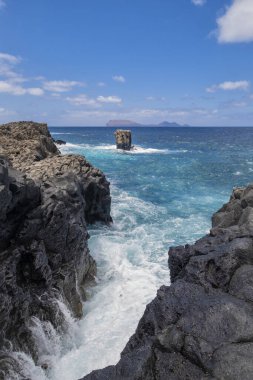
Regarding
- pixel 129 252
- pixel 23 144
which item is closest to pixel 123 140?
pixel 23 144

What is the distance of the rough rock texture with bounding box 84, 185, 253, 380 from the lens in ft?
25.2

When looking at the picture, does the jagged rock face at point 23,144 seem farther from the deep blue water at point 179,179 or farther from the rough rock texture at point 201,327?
the rough rock texture at point 201,327

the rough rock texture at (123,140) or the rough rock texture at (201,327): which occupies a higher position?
the rough rock texture at (123,140)

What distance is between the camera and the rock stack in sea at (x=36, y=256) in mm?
14414

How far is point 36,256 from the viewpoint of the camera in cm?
1602

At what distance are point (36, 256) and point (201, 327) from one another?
943 cm

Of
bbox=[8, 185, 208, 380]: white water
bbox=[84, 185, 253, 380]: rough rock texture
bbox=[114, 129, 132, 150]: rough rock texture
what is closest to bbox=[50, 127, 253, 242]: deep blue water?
bbox=[8, 185, 208, 380]: white water

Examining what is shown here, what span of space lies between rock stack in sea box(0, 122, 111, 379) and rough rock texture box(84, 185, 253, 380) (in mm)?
6539

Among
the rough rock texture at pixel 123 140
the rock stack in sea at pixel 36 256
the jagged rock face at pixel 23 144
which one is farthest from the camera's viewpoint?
the rough rock texture at pixel 123 140

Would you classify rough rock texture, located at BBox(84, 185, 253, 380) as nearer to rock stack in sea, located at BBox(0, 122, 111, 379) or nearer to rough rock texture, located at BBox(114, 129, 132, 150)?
rock stack in sea, located at BBox(0, 122, 111, 379)

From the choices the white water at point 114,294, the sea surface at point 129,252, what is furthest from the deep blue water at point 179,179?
the white water at point 114,294

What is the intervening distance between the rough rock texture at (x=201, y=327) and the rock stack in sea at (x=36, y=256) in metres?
6.54

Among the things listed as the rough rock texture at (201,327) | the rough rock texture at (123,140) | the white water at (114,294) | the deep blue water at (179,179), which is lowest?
the white water at (114,294)

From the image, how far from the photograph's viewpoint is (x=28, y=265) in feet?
52.5
